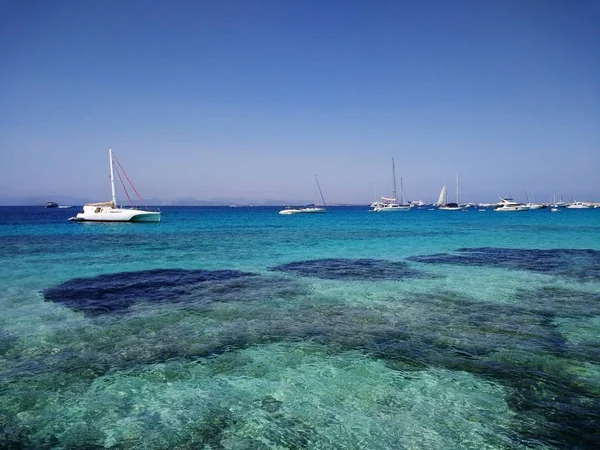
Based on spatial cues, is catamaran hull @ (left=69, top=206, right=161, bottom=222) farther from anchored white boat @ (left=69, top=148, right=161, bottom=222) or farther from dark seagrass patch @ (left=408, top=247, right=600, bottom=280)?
dark seagrass patch @ (left=408, top=247, right=600, bottom=280)

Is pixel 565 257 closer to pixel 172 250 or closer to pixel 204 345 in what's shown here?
pixel 204 345

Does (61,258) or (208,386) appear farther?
(61,258)

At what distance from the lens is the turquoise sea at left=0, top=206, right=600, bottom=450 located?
4793 mm

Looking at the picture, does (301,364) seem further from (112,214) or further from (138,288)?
(112,214)

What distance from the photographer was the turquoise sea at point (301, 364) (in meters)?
4.79

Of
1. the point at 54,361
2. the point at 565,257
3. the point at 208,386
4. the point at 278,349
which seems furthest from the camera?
the point at 565,257

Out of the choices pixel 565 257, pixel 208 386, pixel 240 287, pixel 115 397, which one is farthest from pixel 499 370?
pixel 565 257

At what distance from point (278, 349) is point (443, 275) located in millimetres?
11149

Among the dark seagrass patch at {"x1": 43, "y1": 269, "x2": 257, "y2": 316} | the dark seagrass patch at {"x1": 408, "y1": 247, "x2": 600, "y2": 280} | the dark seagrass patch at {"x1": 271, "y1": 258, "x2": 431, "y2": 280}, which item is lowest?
the dark seagrass patch at {"x1": 408, "y1": 247, "x2": 600, "y2": 280}

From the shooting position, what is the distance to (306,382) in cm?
623

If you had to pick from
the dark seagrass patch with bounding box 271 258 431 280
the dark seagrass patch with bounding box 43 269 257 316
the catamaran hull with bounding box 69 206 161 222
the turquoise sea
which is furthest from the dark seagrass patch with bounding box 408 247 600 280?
the catamaran hull with bounding box 69 206 161 222

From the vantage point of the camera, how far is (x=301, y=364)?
6.89 metres

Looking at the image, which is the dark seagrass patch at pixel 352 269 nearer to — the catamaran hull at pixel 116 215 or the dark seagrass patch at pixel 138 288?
the dark seagrass patch at pixel 138 288

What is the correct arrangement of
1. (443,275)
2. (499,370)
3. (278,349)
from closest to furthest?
(499,370)
(278,349)
(443,275)
